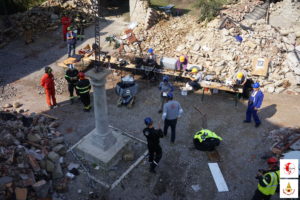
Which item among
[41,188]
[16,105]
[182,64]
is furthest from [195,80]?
[41,188]

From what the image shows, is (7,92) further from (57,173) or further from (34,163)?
(57,173)

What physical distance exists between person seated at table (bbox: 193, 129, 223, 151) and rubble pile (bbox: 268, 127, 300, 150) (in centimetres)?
184

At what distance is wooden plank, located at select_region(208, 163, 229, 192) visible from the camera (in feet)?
26.1

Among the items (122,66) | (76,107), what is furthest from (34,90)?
(122,66)

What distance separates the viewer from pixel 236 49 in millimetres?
12961

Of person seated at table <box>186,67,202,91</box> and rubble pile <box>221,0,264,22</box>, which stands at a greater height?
rubble pile <box>221,0,264,22</box>

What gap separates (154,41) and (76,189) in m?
9.12

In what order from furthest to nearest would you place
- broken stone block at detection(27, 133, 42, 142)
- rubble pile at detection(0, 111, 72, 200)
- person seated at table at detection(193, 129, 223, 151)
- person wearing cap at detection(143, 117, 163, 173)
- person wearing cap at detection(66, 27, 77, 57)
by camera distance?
person wearing cap at detection(66, 27, 77, 57) → person seated at table at detection(193, 129, 223, 151) → broken stone block at detection(27, 133, 42, 142) → person wearing cap at detection(143, 117, 163, 173) → rubble pile at detection(0, 111, 72, 200)

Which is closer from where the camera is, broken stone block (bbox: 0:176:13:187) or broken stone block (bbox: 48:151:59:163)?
broken stone block (bbox: 0:176:13:187)

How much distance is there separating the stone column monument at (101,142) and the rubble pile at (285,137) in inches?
178

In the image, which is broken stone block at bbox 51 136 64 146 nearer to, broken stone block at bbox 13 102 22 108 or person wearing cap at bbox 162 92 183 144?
broken stone block at bbox 13 102 22 108

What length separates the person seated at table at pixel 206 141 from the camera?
8.92 m

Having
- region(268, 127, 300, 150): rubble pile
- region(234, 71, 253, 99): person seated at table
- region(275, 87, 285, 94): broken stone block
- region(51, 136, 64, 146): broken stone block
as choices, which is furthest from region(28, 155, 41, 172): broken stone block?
region(275, 87, 285, 94): broken stone block

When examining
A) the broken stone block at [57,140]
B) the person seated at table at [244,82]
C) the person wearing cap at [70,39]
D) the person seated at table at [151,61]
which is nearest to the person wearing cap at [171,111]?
the broken stone block at [57,140]
